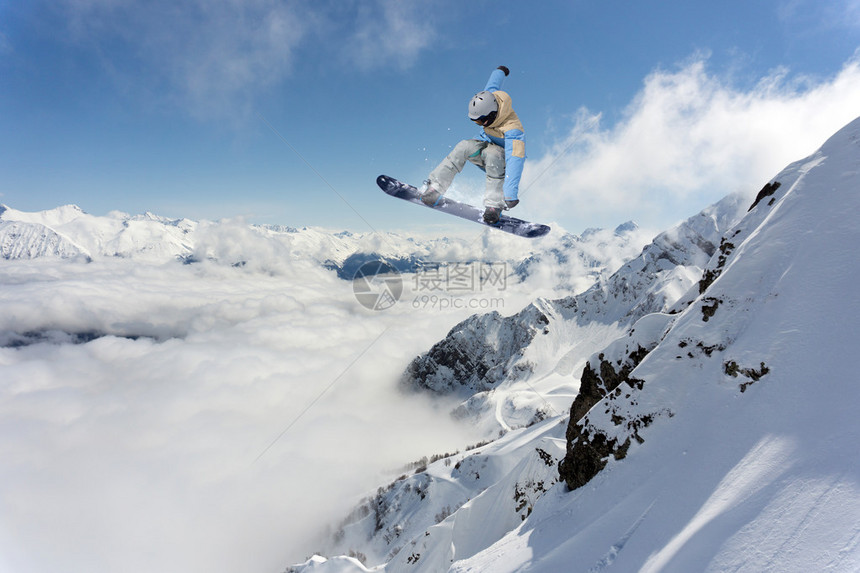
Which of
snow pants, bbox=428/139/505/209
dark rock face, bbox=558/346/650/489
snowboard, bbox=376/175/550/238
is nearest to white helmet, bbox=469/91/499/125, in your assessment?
snow pants, bbox=428/139/505/209

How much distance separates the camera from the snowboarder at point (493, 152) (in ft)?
24.9

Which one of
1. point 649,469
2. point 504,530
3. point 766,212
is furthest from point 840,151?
point 504,530

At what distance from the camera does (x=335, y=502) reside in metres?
112

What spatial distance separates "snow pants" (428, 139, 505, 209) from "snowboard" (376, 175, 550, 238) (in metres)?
3.86

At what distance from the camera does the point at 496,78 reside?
25.7 ft

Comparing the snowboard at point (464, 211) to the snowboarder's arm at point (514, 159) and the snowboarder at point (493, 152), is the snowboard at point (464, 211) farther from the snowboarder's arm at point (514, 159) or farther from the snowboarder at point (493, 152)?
the snowboarder's arm at point (514, 159)

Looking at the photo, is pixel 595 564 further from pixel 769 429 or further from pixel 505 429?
pixel 505 429

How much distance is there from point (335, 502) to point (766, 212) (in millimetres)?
134801

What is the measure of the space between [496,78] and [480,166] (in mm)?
2304

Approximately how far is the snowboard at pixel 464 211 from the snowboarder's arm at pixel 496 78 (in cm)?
631

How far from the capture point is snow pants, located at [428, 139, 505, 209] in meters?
8.80

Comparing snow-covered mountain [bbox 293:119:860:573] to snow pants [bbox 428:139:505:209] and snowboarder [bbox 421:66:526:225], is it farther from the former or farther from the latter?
snow pants [bbox 428:139:505:209]

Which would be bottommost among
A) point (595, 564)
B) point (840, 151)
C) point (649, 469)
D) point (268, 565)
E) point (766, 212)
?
point (268, 565)

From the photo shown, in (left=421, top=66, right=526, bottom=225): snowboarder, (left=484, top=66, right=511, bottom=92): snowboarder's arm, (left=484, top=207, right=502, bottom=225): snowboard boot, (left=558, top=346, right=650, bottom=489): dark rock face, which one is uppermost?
(left=484, top=66, right=511, bottom=92): snowboarder's arm
